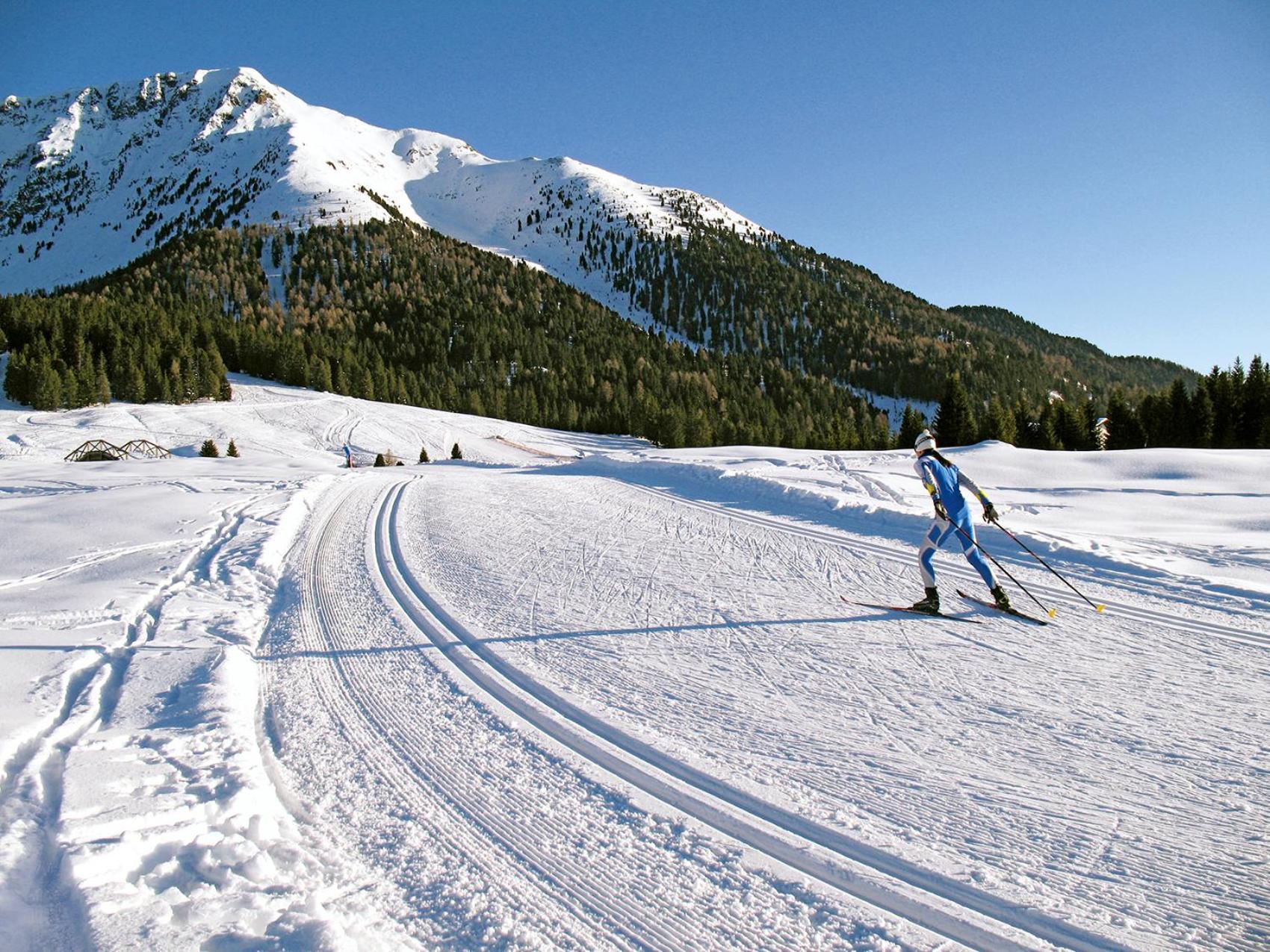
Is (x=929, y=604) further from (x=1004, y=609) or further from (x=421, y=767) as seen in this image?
(x=421, y=767)

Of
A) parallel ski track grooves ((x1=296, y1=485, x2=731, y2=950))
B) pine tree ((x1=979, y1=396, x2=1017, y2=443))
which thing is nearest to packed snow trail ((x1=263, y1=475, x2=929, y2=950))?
parallel ski track grooves ((x1=296, y1=485, x2=731, y2=950))

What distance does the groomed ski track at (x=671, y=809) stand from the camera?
8.50 feet

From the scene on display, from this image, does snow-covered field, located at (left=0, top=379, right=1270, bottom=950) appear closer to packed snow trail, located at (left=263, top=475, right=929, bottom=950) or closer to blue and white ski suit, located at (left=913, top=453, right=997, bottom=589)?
packed snow trail, located at (left=263, top=475, right=929, bottom=950)

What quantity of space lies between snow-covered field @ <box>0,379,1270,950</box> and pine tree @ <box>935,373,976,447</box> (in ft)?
132

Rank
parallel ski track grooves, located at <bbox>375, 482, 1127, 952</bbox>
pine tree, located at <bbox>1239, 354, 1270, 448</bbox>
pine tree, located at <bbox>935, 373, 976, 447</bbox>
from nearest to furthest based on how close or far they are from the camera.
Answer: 1. parallel ski track grooves, located at <bbox>375, 482, 1127, 952</bbox>
2. pine tree, located at <bbox>1239, 354, 1270, 448</bbox>
3. pine tree, located at <bbox>935, 373, 976, 447</bbox>

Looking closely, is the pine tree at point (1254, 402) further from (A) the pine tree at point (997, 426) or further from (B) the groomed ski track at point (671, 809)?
(B) the groomed ski track at point (671, 809)

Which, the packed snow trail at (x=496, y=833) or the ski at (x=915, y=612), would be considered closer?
the packed snow trail at (x=496, y=833)

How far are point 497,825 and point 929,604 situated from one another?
484cm

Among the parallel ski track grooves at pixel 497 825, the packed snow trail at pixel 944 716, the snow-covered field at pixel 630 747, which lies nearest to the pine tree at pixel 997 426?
the snow-covered field at pixel 630 747

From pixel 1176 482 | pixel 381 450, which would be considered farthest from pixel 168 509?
pixel 381 450

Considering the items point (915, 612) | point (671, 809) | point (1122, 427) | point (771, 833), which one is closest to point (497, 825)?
point (671, 809)

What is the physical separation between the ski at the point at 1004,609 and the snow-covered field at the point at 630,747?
17 centimetres

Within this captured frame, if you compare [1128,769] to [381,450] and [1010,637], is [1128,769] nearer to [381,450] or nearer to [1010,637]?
[1010,637]

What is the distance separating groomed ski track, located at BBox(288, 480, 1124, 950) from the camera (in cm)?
259
